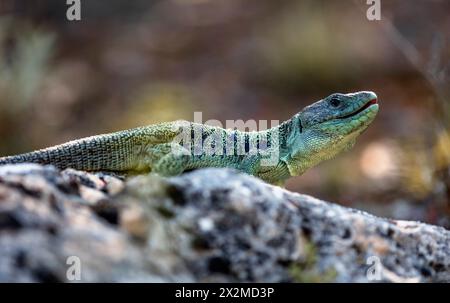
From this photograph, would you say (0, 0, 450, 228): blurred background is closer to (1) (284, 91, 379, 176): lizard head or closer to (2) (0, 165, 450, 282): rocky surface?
(1) (284, 91, 379, 176): lizard head

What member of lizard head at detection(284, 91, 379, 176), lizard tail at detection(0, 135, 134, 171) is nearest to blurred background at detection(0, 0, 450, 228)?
lizard head at detection(284, 91, 379, 176)

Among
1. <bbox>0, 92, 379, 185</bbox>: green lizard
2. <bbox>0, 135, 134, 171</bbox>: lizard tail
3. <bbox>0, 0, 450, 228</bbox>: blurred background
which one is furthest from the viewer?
<bbox>0, 0, 450, 228</bbox>: blurred background

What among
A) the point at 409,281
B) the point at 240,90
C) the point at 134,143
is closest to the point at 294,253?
the point at 409,281

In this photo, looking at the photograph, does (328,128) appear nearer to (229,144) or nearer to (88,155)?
(229,144)

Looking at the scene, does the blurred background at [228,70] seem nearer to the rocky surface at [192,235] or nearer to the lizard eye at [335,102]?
the lizard eye at [335,102]

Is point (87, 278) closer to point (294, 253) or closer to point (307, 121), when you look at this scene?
point (294, 253)

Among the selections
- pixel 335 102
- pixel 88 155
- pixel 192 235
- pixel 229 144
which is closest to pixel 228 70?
pixel 335 102
